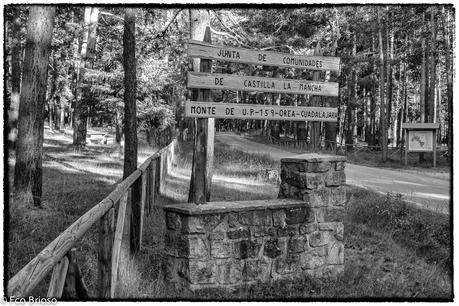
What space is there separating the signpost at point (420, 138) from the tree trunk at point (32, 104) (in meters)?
17.3

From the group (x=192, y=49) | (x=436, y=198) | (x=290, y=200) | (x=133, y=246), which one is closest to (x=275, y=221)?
(x=290, y=200)

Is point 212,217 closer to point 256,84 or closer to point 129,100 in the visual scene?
point 256,84

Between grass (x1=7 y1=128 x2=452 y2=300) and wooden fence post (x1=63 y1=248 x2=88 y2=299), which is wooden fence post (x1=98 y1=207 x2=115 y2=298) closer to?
grass (x1=7 y1=128 x2=452 y2=300)

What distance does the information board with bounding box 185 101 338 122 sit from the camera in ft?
20.6

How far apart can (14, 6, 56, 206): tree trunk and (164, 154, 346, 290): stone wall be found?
3.18 meters

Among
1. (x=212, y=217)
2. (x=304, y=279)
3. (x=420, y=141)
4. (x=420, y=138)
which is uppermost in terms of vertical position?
(x=420, y=138)

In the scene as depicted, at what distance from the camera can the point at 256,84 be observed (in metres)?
6.65

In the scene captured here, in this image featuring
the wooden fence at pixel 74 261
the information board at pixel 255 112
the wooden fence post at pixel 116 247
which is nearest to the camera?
the wooden fence at pixel 74 261

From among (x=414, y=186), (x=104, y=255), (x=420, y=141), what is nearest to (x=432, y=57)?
(x=420, y=141)

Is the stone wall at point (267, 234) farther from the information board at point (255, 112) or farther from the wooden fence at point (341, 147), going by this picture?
the wooden fence at point (341, 147)

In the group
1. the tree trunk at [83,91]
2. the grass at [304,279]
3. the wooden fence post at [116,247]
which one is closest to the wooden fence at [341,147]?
the tree trunk at [83,91]

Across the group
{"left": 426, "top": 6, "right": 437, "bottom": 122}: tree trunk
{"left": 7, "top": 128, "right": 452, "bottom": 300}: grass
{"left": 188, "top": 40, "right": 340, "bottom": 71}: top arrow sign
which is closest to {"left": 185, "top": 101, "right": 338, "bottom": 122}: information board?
{"left": 188, "top": 40, "right": 340, "bottom": 71}: top arrow sign

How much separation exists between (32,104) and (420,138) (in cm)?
1818

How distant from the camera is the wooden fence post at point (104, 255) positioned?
167 inches
